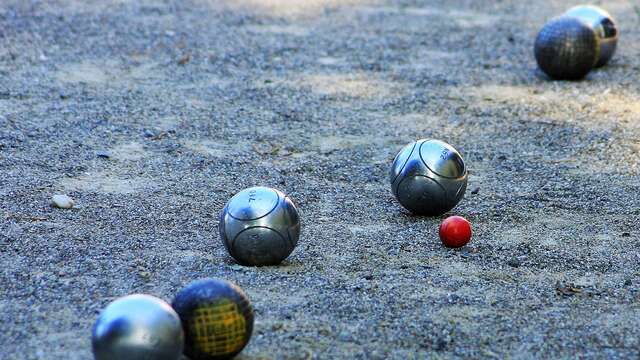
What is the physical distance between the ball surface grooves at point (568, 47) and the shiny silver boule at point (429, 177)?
3984 mm

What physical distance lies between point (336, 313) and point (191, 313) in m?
1.11

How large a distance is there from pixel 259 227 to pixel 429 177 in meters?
1.50

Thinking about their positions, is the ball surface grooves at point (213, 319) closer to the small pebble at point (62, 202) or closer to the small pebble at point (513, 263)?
the small pebble at point (513, 263)

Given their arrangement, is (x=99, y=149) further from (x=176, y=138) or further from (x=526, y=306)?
(x=526, y=306)

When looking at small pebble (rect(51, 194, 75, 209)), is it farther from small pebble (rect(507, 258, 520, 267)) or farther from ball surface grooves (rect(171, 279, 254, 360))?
small pebble (rect(507, 258, 520, 267))

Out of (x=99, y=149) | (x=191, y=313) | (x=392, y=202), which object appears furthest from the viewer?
(x=99, y=149)

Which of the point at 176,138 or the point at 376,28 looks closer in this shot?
the point at 176,138

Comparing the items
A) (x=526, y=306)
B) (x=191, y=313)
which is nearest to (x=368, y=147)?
(x=526, y=306)

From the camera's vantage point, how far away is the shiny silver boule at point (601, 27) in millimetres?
11109

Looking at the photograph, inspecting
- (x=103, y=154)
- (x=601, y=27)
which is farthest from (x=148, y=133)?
(x=601, y=27)

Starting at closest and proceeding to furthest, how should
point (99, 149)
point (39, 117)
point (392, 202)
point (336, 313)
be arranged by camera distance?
point (336, 313) → point (392, 202) → point (99, 149) → point (39, 117)

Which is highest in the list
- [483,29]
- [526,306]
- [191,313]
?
[191,313]

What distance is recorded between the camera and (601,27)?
1126 cm

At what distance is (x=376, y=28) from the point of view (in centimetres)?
1320
